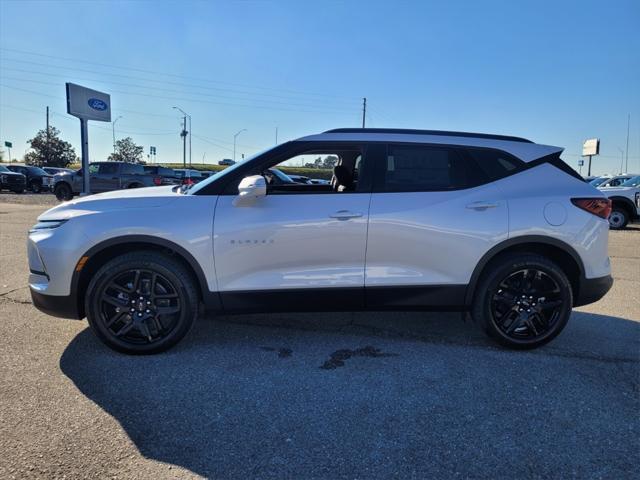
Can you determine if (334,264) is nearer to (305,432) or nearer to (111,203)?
(305,432)

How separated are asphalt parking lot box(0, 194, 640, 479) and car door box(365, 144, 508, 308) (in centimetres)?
57

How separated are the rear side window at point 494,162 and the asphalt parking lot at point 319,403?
1.49 meters

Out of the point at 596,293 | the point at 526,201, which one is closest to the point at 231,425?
the point at 526,201

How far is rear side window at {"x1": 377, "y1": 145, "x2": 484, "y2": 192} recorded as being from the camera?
12.7ft

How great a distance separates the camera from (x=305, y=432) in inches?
108

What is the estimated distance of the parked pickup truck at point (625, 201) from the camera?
14156 millimetres

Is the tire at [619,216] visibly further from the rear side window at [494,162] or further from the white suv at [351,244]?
the rear side window at [494,162]

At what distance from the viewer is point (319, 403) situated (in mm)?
3068

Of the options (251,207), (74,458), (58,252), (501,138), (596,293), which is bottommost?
(74,458)

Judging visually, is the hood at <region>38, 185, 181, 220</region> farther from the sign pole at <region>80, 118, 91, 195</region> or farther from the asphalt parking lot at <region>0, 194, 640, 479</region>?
the sign pole at <region>80, 118, 91, 195</region>

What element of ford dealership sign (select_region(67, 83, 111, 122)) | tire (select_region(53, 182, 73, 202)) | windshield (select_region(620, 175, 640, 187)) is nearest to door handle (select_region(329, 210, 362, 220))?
windshield (select_region(620, 175, 640, 187))

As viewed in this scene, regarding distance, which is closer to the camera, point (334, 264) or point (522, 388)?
point (522, 388)

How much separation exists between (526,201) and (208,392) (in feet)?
9.43

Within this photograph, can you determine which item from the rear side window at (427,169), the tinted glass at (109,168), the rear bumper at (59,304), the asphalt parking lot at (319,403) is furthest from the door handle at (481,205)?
the tinted glass at (109,168)
